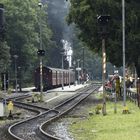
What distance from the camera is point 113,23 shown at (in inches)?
1951

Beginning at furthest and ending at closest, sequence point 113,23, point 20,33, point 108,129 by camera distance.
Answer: point 20,33 < point 113,23 < point 108,129

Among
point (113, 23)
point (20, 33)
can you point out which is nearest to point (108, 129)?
point (113, 23)

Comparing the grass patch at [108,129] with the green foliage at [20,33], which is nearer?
the grass patch at [108,129]

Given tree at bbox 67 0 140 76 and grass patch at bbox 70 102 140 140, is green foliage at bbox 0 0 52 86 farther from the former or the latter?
grass patch at bbox 70 102 140 140

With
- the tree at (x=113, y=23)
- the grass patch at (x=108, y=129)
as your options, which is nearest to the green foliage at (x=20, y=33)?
the tree at (x=113, y=23)

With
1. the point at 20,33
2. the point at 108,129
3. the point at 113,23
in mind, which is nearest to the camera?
the point at 108,129

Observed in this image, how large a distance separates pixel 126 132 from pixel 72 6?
33208 mm

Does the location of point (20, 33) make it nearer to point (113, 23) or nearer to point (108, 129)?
point (113, 23)

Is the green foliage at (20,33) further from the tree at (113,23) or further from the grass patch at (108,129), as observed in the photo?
the grass patch at (108,129)

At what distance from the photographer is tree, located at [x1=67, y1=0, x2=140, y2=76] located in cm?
4869

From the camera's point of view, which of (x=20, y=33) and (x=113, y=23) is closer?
(x=113, y=23)

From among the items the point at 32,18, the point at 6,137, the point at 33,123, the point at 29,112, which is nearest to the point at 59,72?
the point at 32,18

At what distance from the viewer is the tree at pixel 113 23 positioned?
48.7 m

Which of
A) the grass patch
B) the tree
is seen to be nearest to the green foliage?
the tree
